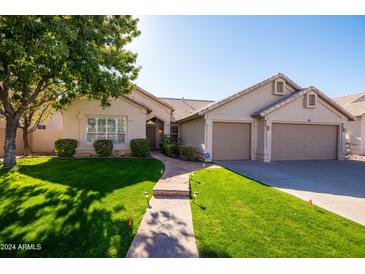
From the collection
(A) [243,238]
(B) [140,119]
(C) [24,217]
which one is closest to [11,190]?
(C) [24,217]

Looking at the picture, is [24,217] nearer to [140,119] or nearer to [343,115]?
[140,119]

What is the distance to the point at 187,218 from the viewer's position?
4559mm

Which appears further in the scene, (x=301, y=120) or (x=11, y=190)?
(x=301, y=120)

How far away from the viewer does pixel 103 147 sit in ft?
42.3

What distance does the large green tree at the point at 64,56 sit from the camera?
6.36m

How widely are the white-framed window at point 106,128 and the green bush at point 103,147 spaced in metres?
0.70

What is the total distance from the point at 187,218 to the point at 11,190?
617 cm

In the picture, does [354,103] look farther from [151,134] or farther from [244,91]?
[151,134]

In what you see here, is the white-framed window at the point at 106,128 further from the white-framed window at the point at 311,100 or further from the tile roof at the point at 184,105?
the white-framed window at the point at 311,100

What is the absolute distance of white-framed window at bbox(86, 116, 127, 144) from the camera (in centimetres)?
1349

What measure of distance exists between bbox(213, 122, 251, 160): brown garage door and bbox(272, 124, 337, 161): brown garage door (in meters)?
1.80

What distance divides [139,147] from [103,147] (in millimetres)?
2276

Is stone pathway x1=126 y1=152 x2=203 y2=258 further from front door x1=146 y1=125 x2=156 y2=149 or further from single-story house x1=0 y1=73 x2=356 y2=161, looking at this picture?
front door x1=146 y1=125 x2=156 y2=149
